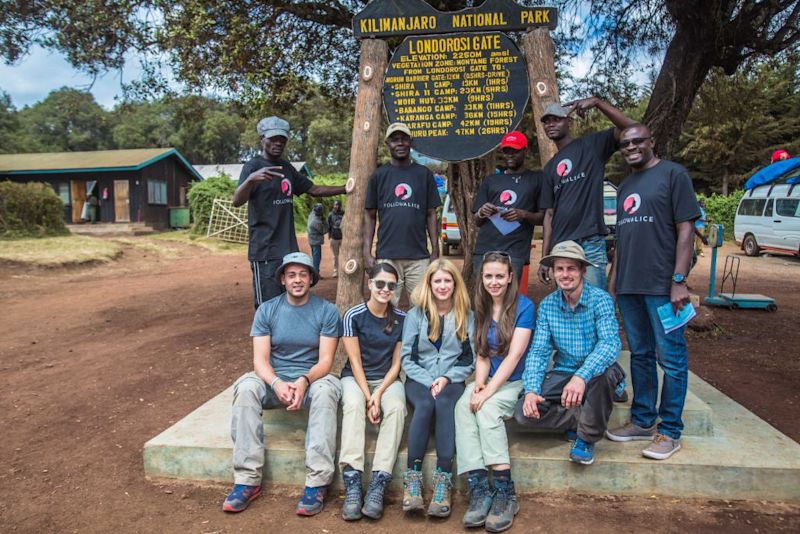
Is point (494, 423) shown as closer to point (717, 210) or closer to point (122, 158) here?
point (717, 210)

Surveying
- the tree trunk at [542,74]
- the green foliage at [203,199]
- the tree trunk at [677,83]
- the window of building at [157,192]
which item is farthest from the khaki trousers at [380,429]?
the window of building at [157,192]

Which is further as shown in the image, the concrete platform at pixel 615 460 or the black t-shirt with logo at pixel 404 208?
the black t-shirt with logo at pixel 404 208

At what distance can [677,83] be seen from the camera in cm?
745

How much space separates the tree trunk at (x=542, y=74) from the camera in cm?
484

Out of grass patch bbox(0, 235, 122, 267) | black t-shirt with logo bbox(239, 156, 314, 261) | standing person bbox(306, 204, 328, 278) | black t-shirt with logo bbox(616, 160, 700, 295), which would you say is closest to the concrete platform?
black t-shirt with logo bbox(616, 160, 700, 295)

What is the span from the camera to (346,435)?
3484 mm

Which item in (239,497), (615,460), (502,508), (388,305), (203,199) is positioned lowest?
(239,497)

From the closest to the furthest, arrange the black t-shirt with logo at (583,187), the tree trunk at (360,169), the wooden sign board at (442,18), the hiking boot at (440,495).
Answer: the hiking boot at (440,495), the black t-shirt with logo at (583,187), the wooden sign board at (442,18), the tree trunk at (360,169)

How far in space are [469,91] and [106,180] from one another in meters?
25.5

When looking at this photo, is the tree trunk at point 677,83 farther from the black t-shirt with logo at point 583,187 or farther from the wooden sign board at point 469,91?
the black t-shirt with logo at point 583,187

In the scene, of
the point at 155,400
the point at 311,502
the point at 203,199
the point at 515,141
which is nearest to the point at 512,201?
the point at 515,141

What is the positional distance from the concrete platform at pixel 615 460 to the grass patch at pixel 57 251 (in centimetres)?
1278

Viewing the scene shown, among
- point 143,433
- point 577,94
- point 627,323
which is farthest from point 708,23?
point 143,433

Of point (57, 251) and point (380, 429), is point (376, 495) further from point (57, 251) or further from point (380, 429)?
point (57, 251)
